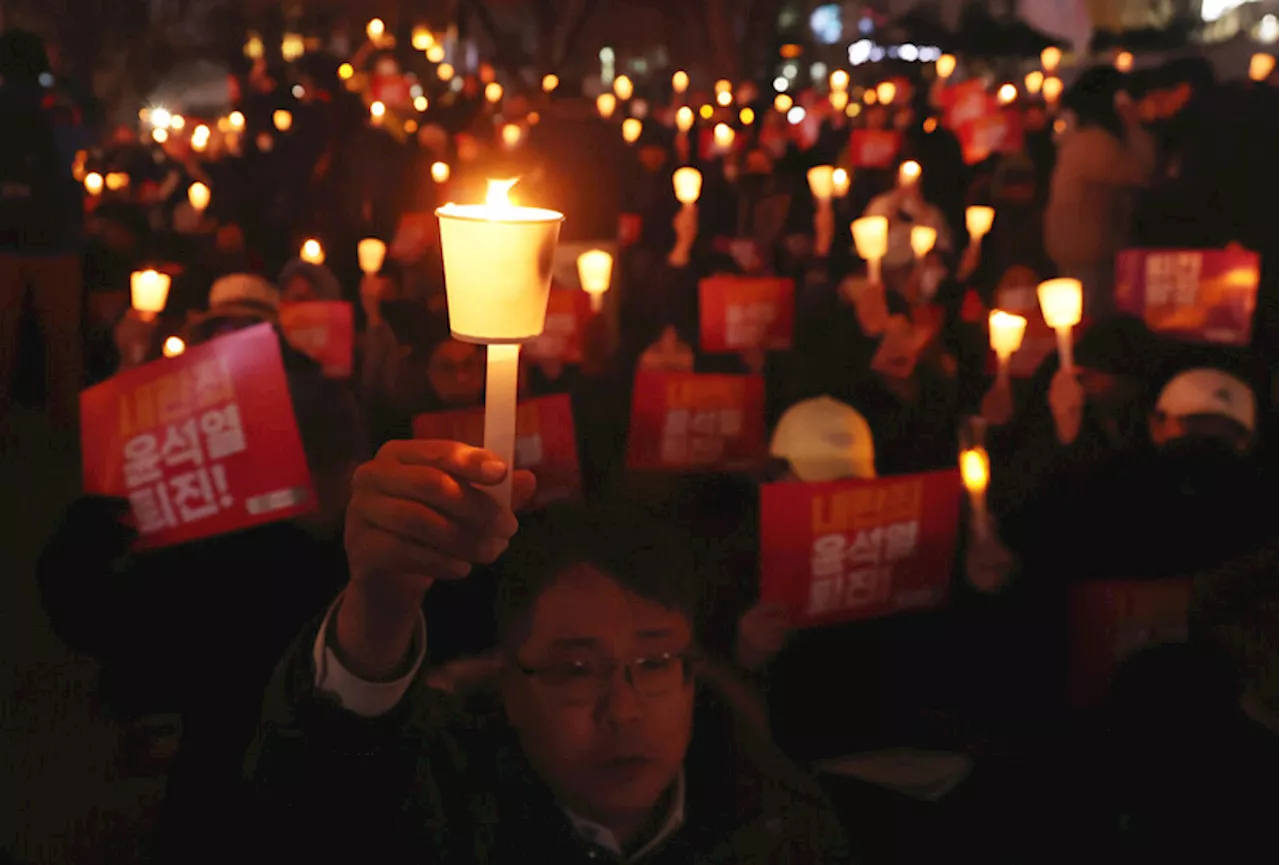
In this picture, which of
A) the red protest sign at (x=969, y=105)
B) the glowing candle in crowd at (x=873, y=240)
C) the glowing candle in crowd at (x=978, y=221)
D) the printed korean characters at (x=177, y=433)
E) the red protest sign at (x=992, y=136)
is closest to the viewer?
Result: the printed korean characters at (x=177, y=433)

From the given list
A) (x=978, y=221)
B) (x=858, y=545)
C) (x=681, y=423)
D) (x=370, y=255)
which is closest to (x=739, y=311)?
(x=681, y=423)

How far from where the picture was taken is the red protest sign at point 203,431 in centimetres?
346

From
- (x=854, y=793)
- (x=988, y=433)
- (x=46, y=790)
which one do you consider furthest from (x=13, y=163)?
(x=854, y=793)

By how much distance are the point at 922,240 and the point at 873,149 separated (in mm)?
3784

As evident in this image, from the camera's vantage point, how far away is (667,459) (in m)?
4.90

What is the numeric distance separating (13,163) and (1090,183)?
5445 millimetres

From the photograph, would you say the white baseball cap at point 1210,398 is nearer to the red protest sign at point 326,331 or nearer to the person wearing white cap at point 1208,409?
the person wearing white cap at point 1208,409

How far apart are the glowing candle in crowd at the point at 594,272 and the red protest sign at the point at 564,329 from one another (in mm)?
436

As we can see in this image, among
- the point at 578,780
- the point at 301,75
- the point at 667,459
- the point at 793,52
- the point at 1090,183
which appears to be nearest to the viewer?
the point at 578,780

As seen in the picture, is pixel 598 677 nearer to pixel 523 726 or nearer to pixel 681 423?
pixel 523 726

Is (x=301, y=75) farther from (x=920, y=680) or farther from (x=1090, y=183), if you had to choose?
(x=920, y=680)

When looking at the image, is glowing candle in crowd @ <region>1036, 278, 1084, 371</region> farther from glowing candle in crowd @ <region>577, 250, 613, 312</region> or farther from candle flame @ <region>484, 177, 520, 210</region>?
candle flame @ <region>484, 177, 520, 210</region>

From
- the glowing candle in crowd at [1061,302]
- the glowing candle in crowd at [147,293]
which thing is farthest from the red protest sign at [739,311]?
the glowing candle in crowd at [147,293]

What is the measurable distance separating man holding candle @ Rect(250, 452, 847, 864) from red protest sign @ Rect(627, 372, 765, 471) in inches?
97.4
